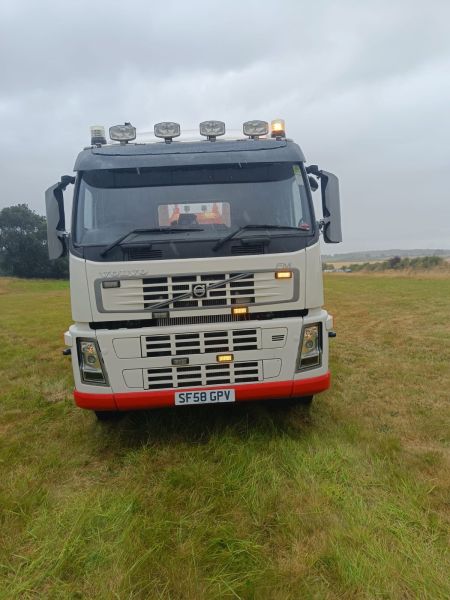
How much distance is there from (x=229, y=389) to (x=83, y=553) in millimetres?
1599

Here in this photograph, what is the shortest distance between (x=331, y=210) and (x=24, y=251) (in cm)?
4678

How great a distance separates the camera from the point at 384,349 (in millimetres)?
8203

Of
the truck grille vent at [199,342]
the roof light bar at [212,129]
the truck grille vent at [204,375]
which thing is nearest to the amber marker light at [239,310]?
the truck grille vent at [199,342]

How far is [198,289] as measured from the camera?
140 inches

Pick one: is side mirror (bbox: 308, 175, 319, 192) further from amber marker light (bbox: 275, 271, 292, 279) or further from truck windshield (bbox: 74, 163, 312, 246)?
amber marker light (bbox: 275, 271, 292, 279)

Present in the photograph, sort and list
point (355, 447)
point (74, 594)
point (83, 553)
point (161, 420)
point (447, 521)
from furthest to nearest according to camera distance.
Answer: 1. point (161, 420)
2. point (355, 447)
3. point (447, 521)
4. point (83, 553)
5. point (74, 594)

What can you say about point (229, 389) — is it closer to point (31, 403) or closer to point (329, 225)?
point (329, 225)

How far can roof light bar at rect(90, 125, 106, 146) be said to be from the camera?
436 centimetres

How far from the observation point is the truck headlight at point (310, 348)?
12.3 feet

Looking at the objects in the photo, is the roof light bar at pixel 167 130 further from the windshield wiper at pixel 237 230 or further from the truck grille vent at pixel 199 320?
the truck grille vent at pixel 199 320

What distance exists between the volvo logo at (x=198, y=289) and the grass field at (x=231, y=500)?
131 centimetres

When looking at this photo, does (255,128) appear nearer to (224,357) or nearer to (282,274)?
(282,274)

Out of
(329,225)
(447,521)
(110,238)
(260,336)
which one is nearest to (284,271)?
(260,336)

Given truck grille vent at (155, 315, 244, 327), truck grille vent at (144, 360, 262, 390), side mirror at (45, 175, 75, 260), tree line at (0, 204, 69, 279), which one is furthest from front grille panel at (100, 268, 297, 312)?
tree line at (0, 204, 69, 279)
